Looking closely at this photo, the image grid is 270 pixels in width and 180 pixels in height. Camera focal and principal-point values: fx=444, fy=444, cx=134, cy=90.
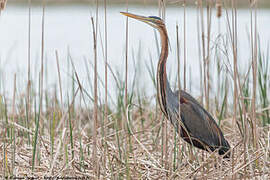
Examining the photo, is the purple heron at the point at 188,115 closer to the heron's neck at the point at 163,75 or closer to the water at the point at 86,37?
the heron's neck at the point at 163,75

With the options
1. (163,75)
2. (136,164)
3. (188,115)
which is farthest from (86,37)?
(136,164)

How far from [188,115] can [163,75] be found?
359 mm

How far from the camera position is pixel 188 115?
288 centimetres

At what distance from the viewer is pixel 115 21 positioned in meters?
13.6

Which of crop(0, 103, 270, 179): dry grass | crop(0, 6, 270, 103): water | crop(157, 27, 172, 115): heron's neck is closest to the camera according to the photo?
crop(0, 103, 270, 179): dry grass

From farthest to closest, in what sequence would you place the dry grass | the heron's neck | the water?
the water < the heron's neck < the dry grass

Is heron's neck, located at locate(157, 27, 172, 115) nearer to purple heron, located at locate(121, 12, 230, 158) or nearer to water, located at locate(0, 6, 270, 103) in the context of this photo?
purple heron, located at locate(121, 12, 230, 158)

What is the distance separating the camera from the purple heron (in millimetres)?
2668

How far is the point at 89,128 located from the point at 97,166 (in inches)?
57.6

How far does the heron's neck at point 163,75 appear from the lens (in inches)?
104

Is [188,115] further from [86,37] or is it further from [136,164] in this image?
[86,37]

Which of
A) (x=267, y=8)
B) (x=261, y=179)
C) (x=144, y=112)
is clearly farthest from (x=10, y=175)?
(x=267, y=8)

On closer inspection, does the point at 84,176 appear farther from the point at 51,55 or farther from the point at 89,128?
the point at 51,55

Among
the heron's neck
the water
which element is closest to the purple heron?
the heron's neck
